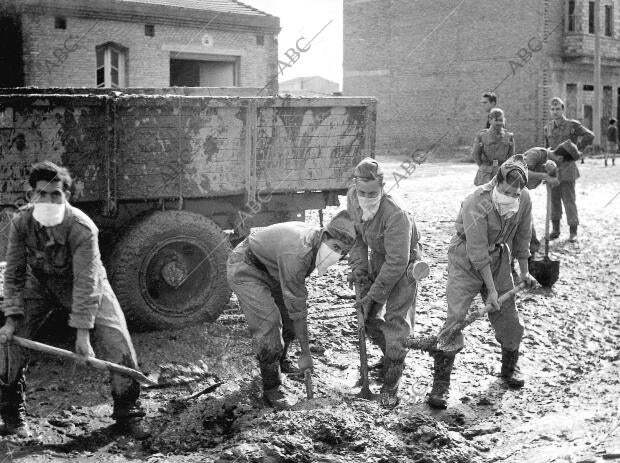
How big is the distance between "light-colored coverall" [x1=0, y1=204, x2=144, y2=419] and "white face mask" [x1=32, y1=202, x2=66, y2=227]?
0.21 ft

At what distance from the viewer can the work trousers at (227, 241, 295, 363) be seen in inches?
228

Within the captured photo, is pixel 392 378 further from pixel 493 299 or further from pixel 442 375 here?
pixel 493 299

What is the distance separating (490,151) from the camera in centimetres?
1004

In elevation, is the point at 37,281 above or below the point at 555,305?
above

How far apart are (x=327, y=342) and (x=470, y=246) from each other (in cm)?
185

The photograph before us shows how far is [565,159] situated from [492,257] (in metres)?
5.70

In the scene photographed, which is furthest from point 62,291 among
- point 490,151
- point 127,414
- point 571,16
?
point 571,16

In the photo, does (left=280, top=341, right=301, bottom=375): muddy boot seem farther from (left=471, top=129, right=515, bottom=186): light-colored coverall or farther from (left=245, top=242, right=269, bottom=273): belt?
(left=471, top=129, right=515, bottom=186): light-colored coverall

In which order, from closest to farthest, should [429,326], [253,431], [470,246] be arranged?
[253,431], [470,246], [429,326]

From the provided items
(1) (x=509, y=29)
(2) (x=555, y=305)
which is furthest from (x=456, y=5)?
(2) (x=555, y=305)

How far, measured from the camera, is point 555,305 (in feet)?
28.4

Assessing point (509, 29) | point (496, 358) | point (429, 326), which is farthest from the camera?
point (509, 29)

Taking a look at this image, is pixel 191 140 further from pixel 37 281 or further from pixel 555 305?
pixel 555 305

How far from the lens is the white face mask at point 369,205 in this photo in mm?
5738
